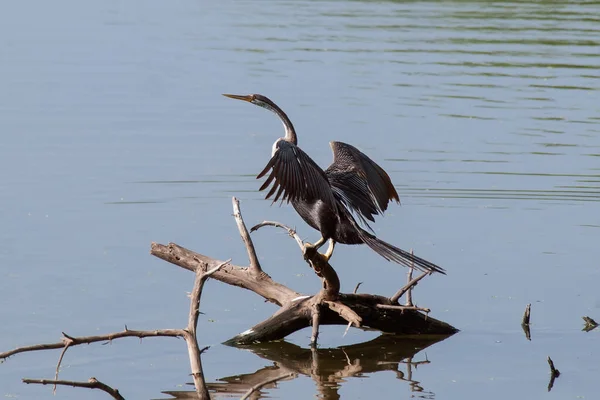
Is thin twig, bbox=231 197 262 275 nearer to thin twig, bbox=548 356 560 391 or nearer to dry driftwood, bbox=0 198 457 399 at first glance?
dry driftwood, bbox=0 198 457 399

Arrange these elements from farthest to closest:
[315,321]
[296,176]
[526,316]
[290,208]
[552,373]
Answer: [290,208]
[526,316]
[552,373]
[315,321]
[296,176]

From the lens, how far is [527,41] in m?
21.3

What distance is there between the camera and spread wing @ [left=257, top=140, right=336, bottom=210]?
6.32m

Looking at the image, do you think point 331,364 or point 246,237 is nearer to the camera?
point 246,237

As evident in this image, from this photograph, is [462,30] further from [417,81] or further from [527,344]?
[527,344]

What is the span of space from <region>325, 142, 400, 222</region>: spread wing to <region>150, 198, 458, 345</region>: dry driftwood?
45 centimetres

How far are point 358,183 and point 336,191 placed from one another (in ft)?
1.16

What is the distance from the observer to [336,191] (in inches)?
275

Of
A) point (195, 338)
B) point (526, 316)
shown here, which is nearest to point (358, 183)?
point (526, 316)

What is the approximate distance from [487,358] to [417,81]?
10511mm

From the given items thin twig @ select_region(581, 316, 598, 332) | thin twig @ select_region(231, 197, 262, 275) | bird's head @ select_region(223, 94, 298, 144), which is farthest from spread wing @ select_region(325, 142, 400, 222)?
thin twig @ select_region(581, 316, 598, 332)

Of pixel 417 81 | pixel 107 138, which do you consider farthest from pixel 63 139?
pixel 417 81

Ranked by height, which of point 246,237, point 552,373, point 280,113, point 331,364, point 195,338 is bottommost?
point 331,364

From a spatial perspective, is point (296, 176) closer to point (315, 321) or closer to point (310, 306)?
point (315, 321)
